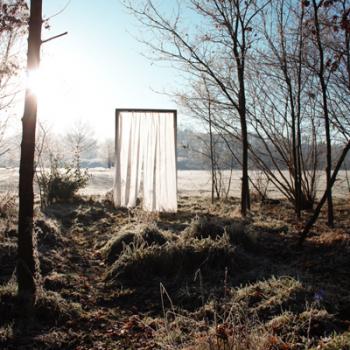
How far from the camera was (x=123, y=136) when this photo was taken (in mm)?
9023

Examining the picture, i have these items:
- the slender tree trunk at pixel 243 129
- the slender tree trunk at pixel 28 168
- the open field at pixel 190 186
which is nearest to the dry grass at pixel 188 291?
the slender tree trunk at pixel 28 168

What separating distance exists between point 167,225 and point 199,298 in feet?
11.3

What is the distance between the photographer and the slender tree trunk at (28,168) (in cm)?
343

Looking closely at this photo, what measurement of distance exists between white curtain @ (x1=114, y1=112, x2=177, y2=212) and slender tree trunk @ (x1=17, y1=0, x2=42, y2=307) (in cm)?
540

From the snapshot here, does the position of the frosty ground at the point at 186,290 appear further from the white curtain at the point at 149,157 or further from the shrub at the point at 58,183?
the shrub at the point at 58,183

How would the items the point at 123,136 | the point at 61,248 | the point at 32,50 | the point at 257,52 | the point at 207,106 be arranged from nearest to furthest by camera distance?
the point at 32,50
the point at 61,248
the point at 257,52
the point at 123,136
the point at 207,106

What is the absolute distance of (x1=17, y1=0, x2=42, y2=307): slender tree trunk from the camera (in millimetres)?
3430

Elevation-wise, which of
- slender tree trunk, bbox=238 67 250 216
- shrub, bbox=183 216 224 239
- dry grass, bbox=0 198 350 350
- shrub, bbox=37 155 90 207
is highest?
slender tree trunk, bbox=238 67 250 216

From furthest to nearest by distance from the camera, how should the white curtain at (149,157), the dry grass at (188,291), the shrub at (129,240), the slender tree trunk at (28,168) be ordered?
the white curtain at (149,157) → the shrub at (129,240) → the slender tree trunk at (28,168) → the dry grass at (188,291)

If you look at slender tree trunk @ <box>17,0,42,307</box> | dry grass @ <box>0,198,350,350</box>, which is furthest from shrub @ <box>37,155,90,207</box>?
slender tree trunk @ <box>17,0,42,307</box>

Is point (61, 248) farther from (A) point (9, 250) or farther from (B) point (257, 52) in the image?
(B) point (257, 52)

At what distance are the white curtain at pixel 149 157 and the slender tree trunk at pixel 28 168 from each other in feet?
17.7

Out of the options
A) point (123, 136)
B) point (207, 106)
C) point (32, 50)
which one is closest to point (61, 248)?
point (32, 50)

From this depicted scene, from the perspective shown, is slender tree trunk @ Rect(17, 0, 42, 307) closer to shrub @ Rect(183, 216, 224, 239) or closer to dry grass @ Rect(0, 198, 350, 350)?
dry grass @ Rect(0, 198, 350, 350)
